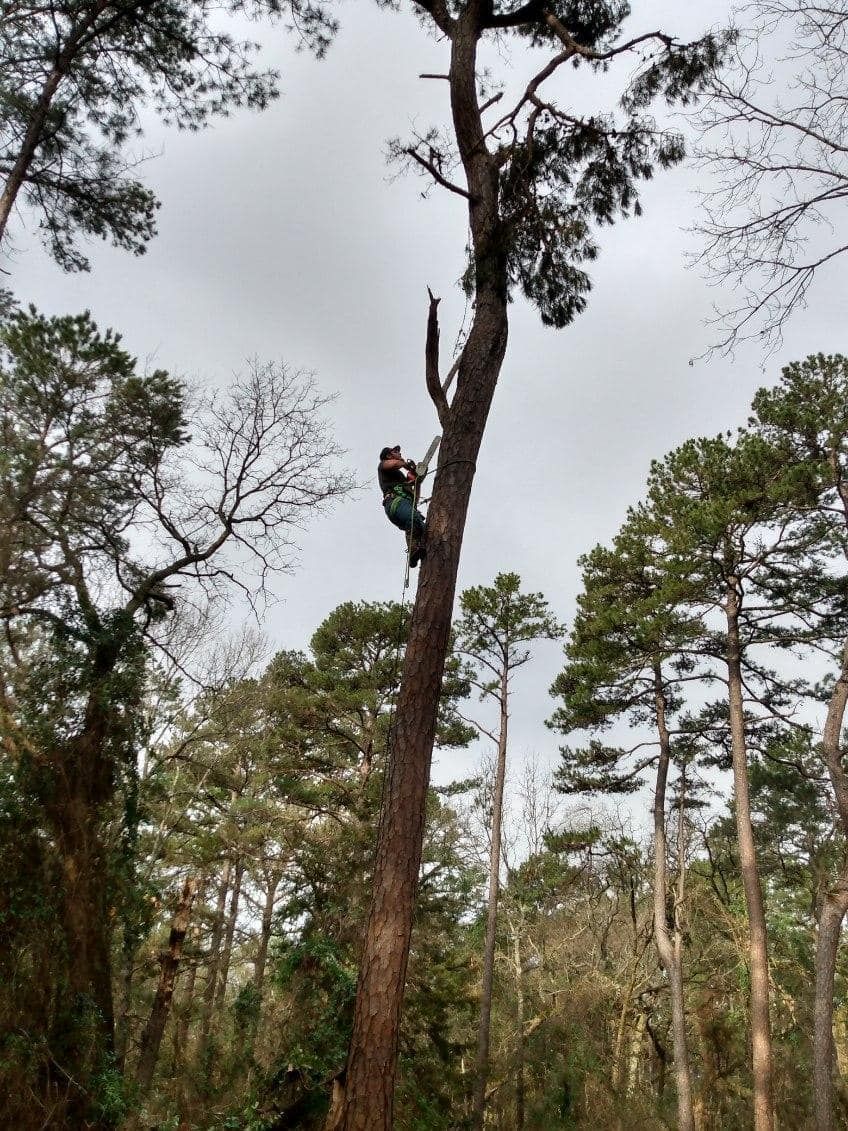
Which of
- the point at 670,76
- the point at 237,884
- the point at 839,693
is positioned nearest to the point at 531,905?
the point at 237,884

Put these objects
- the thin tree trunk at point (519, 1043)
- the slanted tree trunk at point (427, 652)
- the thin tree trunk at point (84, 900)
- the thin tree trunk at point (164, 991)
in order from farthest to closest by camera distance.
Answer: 1. the thin tree trunk at point (519, 1043)
2. the thin tree trunk at point (164, 991)
3. the thin tree trunk at point (84, 900)
4. the slanted tree trunk at point (427, 652)

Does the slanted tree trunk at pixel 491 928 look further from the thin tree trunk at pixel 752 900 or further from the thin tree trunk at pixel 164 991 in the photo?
the thin tree trunk at pixel 164 991

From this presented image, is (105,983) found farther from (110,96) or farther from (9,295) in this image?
(110,96)

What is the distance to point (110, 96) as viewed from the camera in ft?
23.2

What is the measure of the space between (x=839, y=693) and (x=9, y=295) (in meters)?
11.5

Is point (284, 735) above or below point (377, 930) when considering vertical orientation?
above

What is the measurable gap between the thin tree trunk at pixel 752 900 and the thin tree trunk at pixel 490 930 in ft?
14.8

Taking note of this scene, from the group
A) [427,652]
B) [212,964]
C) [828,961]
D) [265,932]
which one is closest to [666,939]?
[828,961]

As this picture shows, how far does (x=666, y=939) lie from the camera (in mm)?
12836

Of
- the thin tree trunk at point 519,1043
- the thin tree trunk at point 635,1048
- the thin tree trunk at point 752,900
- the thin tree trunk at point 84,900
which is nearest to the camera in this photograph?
the thin tree trunk at point 84,900

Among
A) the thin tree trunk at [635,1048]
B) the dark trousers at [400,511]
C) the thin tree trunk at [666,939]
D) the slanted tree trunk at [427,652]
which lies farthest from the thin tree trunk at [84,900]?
the thin tree trunk at [635,1048]

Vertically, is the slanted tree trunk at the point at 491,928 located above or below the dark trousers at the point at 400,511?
below

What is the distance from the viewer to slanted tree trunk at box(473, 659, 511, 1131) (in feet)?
39.0

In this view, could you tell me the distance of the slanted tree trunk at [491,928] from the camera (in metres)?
11.9
